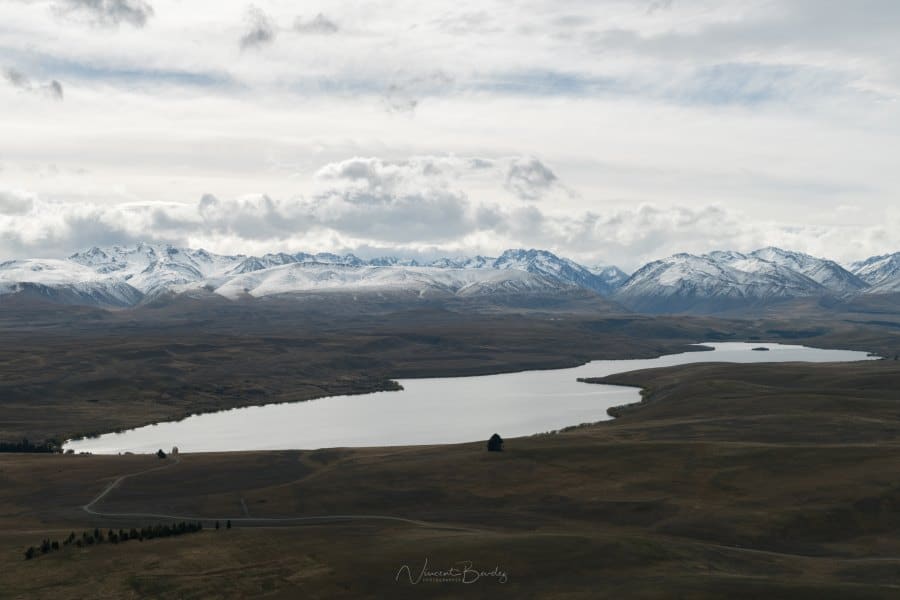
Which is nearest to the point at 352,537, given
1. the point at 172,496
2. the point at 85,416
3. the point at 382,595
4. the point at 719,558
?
the point at 382,595

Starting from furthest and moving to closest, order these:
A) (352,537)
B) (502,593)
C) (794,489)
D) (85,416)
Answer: (85,416)
(794,489)
(352,537)
(502,593)

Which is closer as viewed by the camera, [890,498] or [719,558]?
[719,558]

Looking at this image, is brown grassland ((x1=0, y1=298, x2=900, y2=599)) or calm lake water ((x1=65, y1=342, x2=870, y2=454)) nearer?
brown grassland ((x1=0, y1=298, x2=900, y2=599))

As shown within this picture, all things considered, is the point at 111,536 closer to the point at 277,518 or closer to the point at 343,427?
the point at 277,518

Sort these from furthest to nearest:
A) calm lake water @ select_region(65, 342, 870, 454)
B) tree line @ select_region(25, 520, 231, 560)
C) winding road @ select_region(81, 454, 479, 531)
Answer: calm lake water @ select_region(65, 342, 870, 454) → winding road @ select_region(81, 454, 479, 531) → tree line @ select_region(25, 520, 231, 560)

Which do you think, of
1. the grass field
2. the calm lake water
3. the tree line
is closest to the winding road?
the grass field

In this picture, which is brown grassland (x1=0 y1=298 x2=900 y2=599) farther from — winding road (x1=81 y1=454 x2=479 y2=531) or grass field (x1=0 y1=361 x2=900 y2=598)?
winding road (x1=81 y1=454 x2=479 y2=531)

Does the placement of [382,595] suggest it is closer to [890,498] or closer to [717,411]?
[890,498]

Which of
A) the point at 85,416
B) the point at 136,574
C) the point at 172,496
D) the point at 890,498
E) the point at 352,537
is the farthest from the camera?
the point at 85,416
